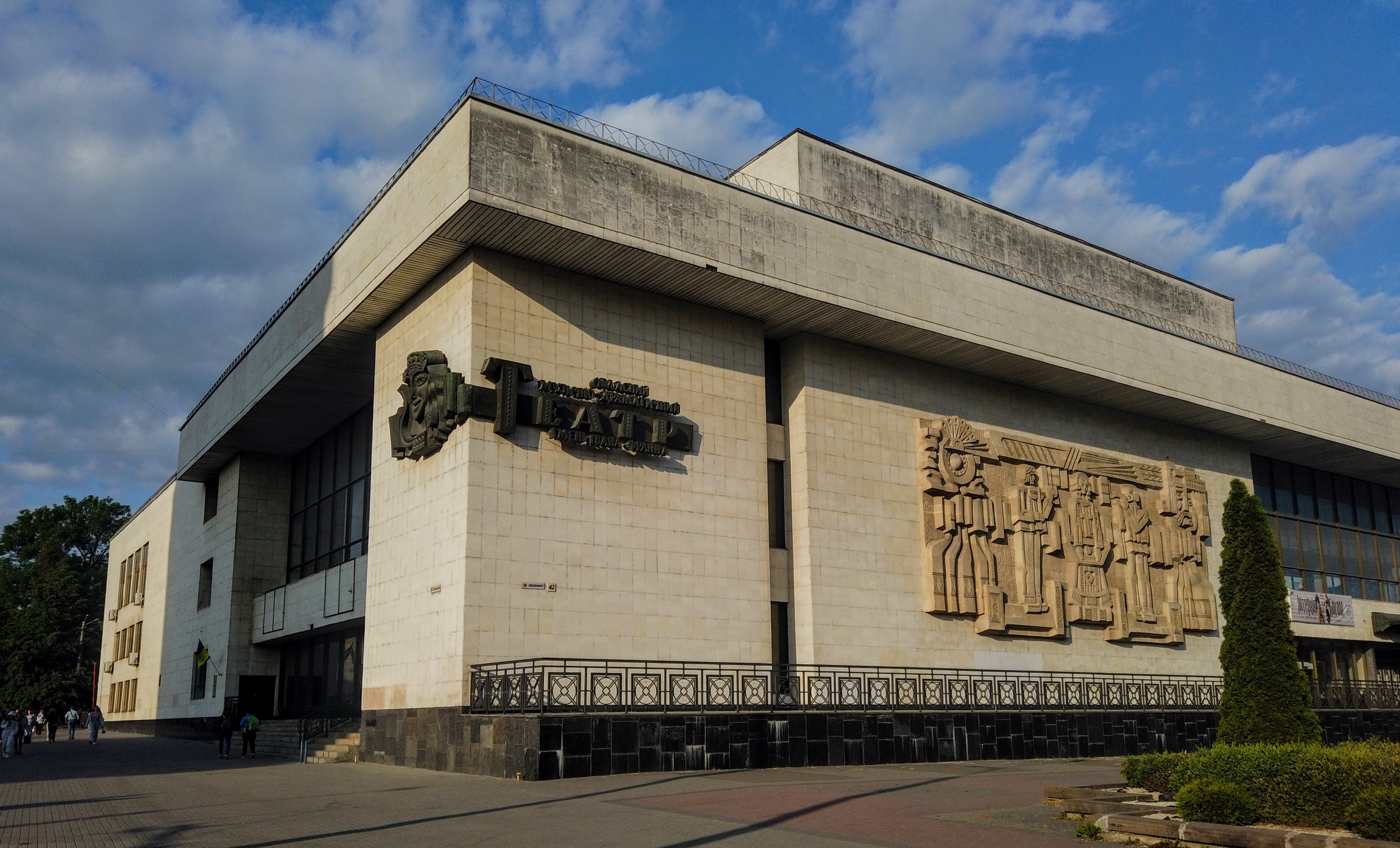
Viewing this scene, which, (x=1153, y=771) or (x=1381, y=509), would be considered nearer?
(x=1153, y=771)

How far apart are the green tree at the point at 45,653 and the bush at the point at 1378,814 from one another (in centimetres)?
7081

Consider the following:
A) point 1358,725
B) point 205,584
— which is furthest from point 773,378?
point 205,584

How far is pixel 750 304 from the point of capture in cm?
2959

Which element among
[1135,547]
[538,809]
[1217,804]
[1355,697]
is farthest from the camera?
[1355,697]

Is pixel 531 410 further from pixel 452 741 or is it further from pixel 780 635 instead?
pixel 780 635

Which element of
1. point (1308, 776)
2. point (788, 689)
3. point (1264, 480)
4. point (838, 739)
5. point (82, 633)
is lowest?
point (838, 739)

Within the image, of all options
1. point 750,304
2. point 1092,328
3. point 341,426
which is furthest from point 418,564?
point 1092,328

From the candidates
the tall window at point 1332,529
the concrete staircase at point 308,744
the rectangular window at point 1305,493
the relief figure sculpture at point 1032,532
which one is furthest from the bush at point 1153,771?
the rectangular window at point 1305,493

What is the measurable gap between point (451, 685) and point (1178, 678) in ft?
80.9

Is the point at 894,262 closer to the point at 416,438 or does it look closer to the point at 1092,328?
the point at 1092,328

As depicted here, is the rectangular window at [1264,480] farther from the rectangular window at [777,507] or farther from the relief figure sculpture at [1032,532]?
the rectangular window at [777,507]

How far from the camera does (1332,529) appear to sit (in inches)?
1876

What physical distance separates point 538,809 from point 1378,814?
34.6 feet

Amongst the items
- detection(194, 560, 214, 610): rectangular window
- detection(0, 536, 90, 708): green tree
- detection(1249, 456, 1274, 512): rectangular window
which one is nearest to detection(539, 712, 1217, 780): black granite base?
detection(1249, 456, 1274, 512): rectangular window
